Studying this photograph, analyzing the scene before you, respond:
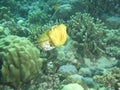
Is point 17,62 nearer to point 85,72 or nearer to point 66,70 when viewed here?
point 66,70

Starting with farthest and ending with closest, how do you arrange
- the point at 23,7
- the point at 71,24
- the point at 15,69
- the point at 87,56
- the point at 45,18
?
the point at 23,7 → the point at 45,18 → the point at 71,24 → the point at 87,56 → the point at 15,69

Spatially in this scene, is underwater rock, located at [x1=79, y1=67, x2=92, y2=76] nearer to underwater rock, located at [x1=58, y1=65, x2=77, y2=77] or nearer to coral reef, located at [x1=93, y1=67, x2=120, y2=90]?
underwater rock, located at [x1=58, y1=65, x2=77, y2=77]

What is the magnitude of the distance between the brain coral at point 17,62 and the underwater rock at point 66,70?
3.98ft

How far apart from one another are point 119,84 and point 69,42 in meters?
2.64

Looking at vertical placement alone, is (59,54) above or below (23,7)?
below

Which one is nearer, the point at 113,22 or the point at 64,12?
the point at 113,22

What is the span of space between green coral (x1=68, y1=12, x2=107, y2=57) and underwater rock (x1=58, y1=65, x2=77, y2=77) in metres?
1.09

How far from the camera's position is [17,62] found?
441 cm

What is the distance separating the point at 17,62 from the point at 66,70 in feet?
5.49

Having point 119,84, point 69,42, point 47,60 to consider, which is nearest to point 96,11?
point 69,42

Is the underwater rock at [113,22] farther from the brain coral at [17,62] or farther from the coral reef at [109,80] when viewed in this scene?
the brain coral at [17,62]

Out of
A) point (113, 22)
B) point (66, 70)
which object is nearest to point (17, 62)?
point (66, 70)

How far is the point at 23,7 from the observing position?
44.2 ft

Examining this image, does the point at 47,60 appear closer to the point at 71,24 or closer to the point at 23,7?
the point at 71,24
